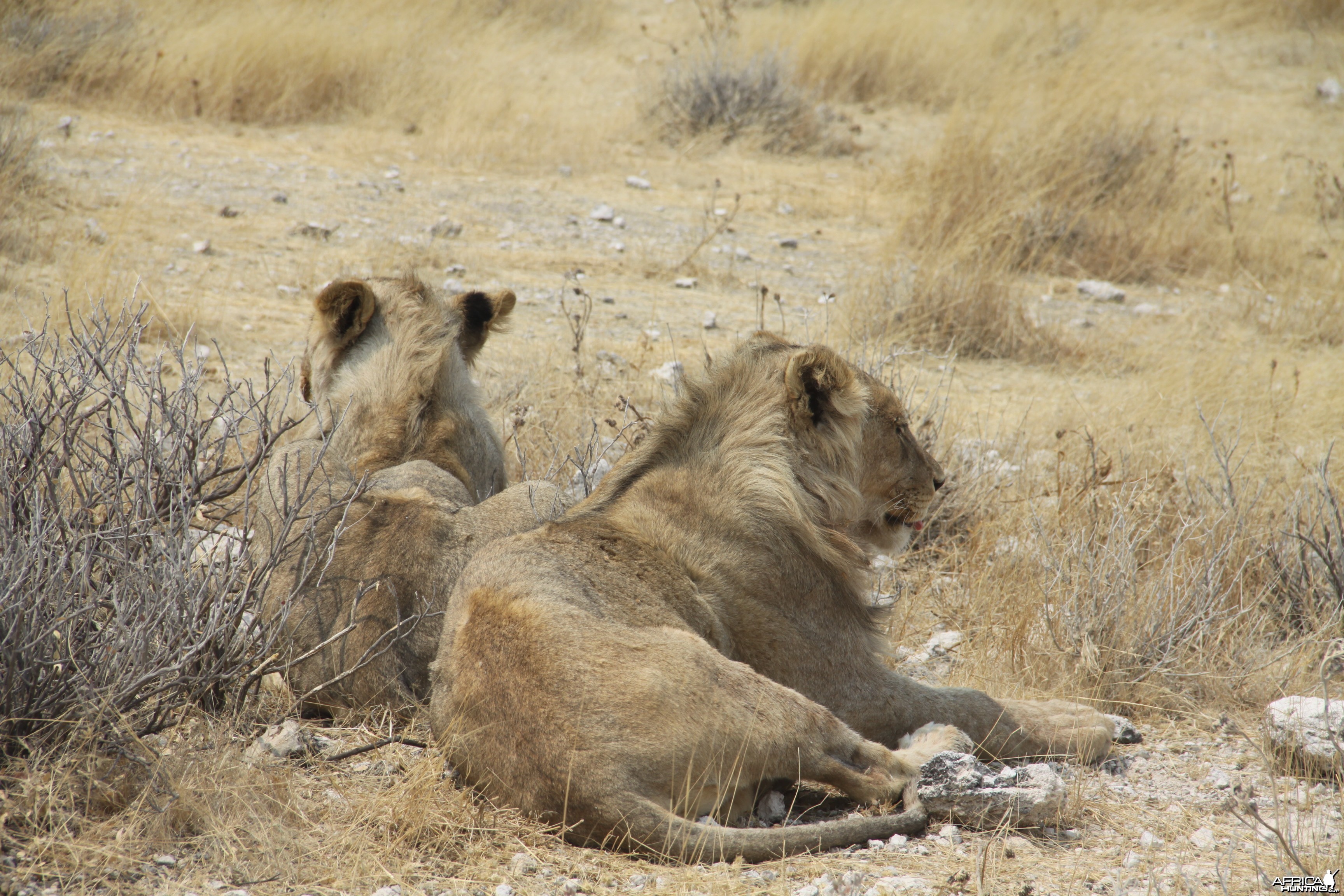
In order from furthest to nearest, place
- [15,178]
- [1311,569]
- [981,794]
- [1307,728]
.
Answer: [15,178], [1311,569], [1307,728], [981,794]

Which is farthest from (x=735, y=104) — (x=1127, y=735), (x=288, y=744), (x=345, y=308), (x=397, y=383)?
(x=288, y=744)

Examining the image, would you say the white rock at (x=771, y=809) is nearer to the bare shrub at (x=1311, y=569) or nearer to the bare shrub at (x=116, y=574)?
the bare shrub at (x=116, y=574)

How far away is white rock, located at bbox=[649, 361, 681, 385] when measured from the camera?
7006 mm

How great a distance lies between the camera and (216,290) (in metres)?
8.59

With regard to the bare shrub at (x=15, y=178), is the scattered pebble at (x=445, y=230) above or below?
below

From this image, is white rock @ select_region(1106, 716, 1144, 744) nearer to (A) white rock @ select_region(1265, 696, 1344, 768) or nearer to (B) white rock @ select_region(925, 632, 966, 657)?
(A) white rock @ select_region(1265, 696, 1344, 768)

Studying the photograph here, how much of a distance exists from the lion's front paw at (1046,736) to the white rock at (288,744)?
2237 mm

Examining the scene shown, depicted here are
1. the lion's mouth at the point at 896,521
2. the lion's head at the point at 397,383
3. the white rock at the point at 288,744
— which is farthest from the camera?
the lion's head at the point at 397,383

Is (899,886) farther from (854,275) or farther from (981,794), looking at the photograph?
(854,275)

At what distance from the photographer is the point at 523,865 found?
3.17 meters

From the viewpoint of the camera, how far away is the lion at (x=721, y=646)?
3.21m

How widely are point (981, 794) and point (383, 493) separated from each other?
93.7 inches

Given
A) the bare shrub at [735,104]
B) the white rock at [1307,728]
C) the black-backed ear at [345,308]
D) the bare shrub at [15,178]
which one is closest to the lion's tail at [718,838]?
the white rock at [1307,728]

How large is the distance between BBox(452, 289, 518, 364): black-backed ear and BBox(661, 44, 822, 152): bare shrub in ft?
31.0
